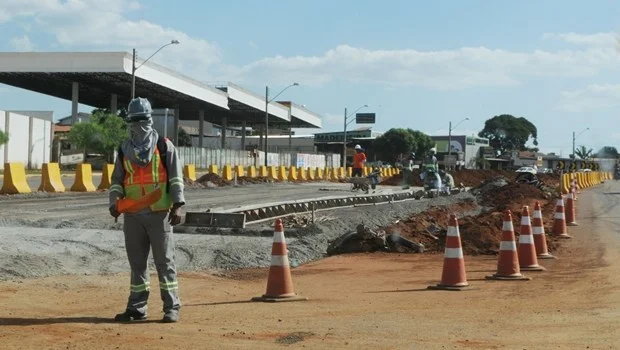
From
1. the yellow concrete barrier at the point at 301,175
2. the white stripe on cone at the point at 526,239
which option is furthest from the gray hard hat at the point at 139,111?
the yellow concrete barrier at the point at 301,175

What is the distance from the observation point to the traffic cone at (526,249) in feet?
42.5

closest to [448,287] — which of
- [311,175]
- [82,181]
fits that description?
[82,181]

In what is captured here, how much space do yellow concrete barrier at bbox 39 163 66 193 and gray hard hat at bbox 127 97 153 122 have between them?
73.6 ft

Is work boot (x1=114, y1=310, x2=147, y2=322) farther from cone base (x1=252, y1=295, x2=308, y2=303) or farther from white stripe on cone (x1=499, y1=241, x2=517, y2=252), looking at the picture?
white stripe on cone (x1=499, y1=241, x2=517, y2=252)

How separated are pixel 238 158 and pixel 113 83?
17826 mm

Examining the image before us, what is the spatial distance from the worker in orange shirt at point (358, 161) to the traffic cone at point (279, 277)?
2559 cm

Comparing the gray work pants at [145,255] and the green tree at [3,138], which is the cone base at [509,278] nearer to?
the gray work pants at [145,255]

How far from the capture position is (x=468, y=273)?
1283 cm

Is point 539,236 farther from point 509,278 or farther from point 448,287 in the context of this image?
point 448,287

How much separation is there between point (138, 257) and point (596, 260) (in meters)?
8.65

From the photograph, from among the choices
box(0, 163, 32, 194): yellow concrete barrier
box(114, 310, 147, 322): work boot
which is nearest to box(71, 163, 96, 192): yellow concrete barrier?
box(0, 163, 32, 194): yellow concrete barrier

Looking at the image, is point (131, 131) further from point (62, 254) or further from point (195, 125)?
point (195, 125)

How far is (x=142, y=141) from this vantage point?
7980 mm

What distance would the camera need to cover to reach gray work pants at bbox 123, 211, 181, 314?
7.99 meters
